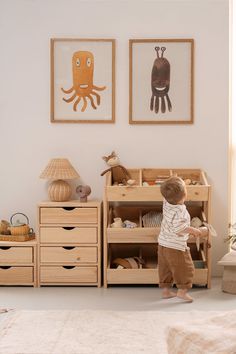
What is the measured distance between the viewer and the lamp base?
4730 mm

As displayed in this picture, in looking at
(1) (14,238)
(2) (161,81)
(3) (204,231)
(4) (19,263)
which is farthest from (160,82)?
(4) (19,263)

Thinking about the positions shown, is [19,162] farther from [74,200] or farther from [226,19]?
[226,19]

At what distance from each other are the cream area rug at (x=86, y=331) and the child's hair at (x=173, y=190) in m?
0.82

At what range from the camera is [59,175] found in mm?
4688

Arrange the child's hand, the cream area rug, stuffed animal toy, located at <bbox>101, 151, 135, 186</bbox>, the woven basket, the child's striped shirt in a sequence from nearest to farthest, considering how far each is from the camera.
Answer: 1. the cream area rug
2. the child's striped shirt
3. the child's hand
4. the woven basket
5. stuffed animal toy, located at <bbox>101, 151, 135, 186</bbox>

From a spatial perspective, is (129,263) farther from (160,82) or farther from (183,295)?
(160,82)

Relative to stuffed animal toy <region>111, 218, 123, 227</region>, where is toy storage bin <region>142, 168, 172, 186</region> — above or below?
above

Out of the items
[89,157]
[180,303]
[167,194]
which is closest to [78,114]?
[89,157]

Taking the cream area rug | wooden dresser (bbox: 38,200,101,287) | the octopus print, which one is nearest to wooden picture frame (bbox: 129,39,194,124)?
the octopus print

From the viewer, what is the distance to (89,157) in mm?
4984

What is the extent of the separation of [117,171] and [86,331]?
1.69m

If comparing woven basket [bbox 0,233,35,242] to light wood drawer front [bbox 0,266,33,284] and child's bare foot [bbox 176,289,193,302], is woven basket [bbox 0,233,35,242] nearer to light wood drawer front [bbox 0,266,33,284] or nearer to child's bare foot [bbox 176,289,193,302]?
light wood drawer front [bbox 0,266,33,284]

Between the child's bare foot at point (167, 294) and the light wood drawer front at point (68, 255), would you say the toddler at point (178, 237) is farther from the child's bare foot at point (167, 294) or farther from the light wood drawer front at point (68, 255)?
the light wood drawer front at point (68, 255)

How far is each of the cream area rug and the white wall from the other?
4.62ft
